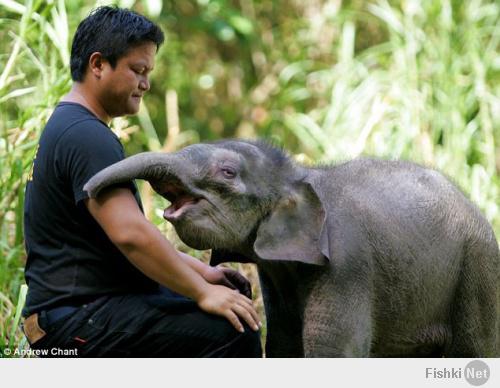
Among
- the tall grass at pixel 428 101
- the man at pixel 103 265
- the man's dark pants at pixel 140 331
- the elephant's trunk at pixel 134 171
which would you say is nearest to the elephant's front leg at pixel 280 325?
the man at pixel 103 265

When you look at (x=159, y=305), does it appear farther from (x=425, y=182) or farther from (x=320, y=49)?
(x=320, y=49)

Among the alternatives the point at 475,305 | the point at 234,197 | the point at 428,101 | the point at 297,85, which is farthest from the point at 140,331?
the point at 297,85

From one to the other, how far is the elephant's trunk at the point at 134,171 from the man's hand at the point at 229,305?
1.74 ft

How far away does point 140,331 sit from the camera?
12.7 feet

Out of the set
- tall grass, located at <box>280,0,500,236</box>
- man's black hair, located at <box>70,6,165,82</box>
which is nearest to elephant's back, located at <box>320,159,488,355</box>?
man's black hair, located at <box>70,6,165,82</box>

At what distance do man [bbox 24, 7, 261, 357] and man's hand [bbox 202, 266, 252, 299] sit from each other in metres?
0.18

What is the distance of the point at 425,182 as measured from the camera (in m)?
4.28

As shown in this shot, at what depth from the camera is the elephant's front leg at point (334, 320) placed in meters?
3.78

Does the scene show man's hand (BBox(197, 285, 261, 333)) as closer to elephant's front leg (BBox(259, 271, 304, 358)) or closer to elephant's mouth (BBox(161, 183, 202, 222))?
elephant's front leg (BBox(259, 271, 304, 358))

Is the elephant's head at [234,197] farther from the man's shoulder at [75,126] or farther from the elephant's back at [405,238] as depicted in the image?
the man's shoulder at [75,126]

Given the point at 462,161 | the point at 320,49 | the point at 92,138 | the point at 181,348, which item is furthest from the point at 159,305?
the point at 320,49

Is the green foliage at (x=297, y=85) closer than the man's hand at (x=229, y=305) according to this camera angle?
No
